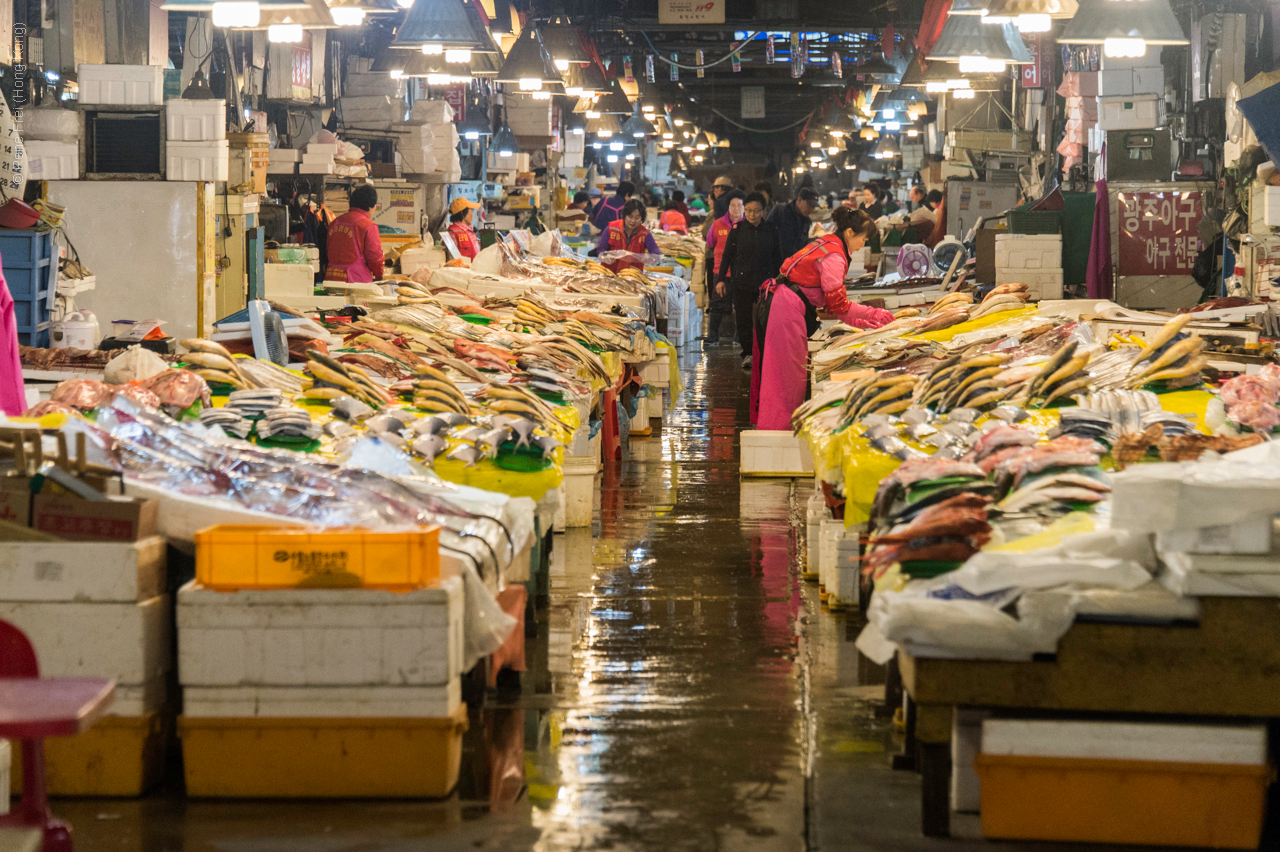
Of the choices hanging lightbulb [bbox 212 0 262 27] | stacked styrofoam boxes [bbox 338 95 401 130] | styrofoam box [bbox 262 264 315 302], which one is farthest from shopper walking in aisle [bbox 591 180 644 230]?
hanging lightbulb [bbox 212 0 262 27]

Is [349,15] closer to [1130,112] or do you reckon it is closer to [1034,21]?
[1034,21]

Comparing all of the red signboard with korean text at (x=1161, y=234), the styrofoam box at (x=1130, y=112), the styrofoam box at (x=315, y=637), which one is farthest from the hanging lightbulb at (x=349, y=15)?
the styrofoam box at (x=1130, y=112)

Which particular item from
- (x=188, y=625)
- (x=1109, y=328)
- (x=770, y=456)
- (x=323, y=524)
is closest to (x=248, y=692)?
(x=188, y=625)

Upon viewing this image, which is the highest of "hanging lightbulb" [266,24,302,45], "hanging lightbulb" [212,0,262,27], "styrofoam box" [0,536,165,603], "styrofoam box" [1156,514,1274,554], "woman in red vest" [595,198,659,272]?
"hanging lightbulb" [266,24,302,45]

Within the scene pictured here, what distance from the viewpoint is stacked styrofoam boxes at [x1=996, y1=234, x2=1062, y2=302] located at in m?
10.6

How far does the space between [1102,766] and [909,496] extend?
1.23 m

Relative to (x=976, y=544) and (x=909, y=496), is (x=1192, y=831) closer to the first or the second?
(x=976, y=544)

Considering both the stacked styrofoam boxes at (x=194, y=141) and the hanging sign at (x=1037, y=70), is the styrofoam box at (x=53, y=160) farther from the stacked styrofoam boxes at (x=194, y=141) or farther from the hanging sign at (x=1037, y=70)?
the hanging sign at (x=1037, y=70)

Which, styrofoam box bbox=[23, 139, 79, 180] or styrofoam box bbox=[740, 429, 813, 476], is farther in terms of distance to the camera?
styrofoam box bbox=[740, 429, 813, 476]

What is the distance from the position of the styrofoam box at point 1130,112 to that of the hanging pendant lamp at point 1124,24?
4.78 metres

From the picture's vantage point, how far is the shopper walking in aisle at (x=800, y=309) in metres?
9.44

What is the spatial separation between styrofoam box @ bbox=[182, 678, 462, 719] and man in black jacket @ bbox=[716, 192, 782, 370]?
35.8ft

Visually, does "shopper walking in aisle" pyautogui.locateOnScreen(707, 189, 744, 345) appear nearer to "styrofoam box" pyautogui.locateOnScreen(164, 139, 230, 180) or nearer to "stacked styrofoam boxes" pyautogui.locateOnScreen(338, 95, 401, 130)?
"stacked styrofoam boxes" pyautogui.locateOnScreen(338, 95, 401, 130)

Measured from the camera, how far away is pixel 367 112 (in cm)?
1712
